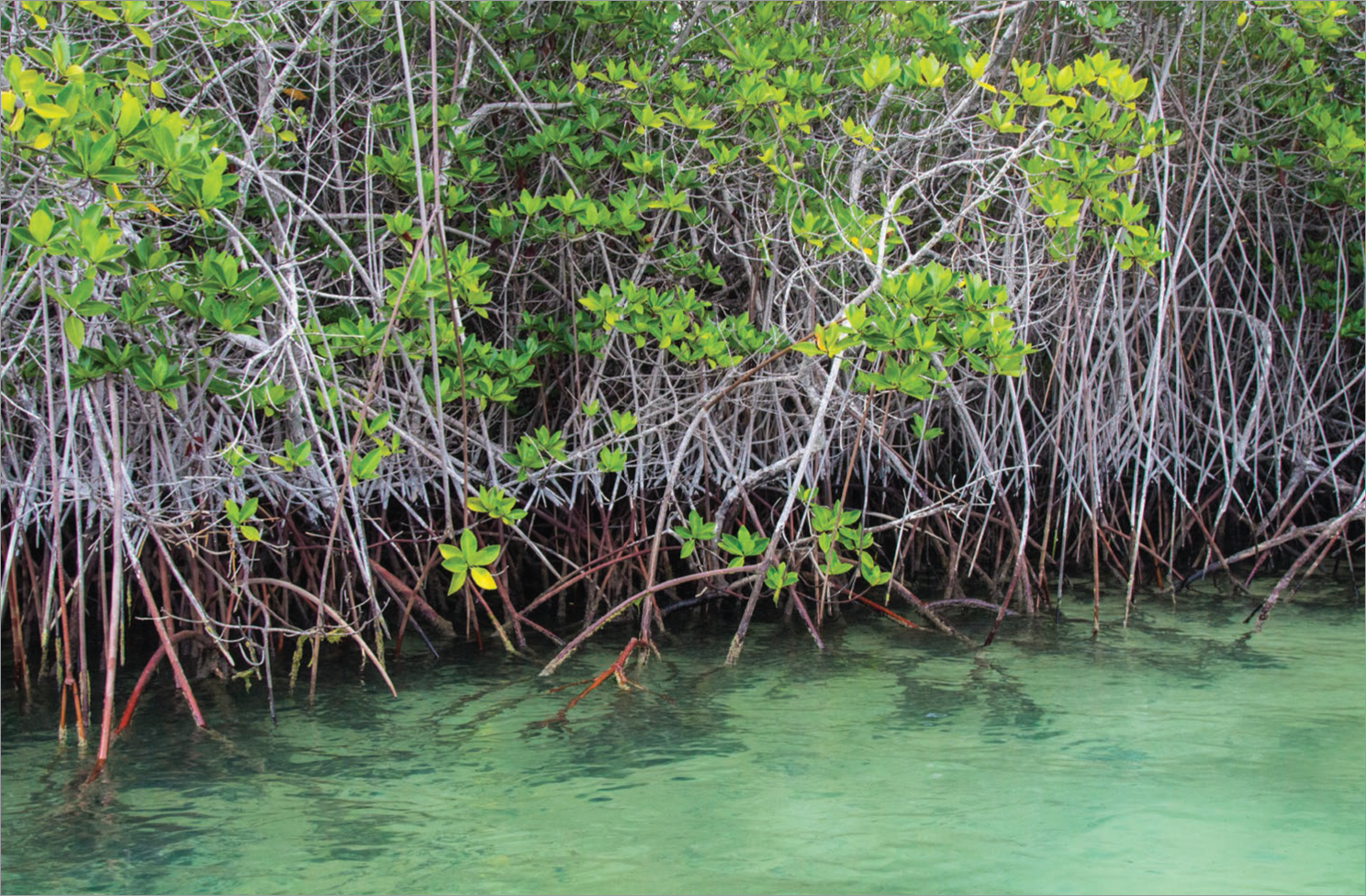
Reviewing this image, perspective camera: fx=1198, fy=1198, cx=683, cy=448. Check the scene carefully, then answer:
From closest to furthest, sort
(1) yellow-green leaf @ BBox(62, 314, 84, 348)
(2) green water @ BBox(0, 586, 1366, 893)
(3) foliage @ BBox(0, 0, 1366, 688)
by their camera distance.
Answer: (2) green water @ BBox(0, 586, 1366, 893) → (1) yellow-green leaf @ BBox(62, 314, 84, 348) → (3) foliage @ BBox(0, 0, 1366, 688)

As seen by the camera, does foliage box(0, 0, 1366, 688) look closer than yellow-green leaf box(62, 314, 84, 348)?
No

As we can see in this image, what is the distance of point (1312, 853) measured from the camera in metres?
2.30

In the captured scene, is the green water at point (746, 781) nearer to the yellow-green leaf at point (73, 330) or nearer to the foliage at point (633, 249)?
the foliage at point (633, 249)

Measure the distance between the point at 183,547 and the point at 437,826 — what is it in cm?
159

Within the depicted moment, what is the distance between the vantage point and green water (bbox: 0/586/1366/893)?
7.45ft

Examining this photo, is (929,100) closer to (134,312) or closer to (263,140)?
(263,140)

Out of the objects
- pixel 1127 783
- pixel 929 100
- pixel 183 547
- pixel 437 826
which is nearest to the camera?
pixel 437 826

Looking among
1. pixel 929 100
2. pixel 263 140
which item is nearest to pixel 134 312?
pixel 263 140

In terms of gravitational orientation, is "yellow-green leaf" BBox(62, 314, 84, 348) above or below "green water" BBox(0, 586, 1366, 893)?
above

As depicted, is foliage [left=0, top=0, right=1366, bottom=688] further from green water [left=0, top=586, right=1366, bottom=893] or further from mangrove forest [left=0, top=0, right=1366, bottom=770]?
green water [left=0, top=586, right=1366, bottom=893]

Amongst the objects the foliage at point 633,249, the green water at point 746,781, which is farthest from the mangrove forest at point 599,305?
the green water at point 746,781

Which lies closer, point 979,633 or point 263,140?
point 263,140

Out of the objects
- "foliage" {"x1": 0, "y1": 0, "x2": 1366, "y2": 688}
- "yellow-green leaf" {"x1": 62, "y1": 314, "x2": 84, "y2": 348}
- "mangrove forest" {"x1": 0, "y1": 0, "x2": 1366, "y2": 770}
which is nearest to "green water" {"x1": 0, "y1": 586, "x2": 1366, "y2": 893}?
"mangrove forest" {"x1": 0, "y1": 0, "x2": 1366, "y2": 770}

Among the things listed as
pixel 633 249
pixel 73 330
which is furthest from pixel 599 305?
pixel 73 330
